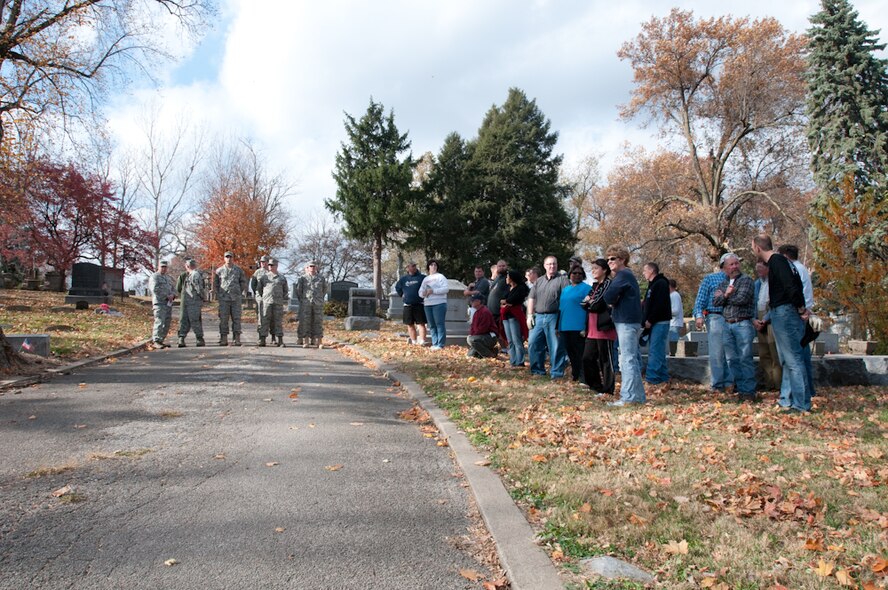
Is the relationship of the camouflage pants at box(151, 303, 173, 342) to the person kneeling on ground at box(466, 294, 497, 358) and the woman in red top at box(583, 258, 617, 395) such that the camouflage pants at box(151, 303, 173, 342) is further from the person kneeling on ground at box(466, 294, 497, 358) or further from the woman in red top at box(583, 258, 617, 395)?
the woman in red top at box(583, 258, 617, 395)

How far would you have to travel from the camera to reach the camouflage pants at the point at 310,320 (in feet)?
51.5

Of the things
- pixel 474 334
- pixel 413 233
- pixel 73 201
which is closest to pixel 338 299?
pixel 413 233

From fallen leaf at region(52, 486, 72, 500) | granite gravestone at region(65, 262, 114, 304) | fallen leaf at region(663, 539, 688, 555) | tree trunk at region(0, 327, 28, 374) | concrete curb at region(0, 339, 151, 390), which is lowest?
fallen leaf at region(663, 539, 688, 555)

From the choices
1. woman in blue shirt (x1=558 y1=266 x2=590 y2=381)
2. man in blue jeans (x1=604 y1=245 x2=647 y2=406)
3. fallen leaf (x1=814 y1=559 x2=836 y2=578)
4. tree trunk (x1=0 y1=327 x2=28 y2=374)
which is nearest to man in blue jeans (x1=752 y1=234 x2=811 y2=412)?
man in blue jeans (x1=604 y1=245 x2=647 y2=406)

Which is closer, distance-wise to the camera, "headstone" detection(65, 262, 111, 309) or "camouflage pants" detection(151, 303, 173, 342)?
"camouflage pants" detection(151, 303, 173, 342)

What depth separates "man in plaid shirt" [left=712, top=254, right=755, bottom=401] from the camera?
25.9 feet

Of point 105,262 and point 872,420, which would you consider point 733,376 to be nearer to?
point 872,420

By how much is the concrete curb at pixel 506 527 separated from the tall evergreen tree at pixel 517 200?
35.5 metres

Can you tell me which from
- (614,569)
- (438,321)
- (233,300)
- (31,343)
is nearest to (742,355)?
(614,569)

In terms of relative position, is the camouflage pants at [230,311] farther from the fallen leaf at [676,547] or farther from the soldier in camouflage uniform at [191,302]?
the fallen leaf at [676,547]

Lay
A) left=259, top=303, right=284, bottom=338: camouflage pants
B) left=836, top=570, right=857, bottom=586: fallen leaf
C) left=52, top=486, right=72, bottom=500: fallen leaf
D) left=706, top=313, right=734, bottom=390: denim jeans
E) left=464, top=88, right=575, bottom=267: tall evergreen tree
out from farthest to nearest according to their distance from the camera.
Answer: left=464, top=88, right=575, bottom=267: tall evergreen tree < left=259, top=303, right=284, bottom=338: camouflage pants < left=706, top=313, right=734, bottom=390: denim jeans < left=52, top=486, right=72, bottom=500: fallen leaf < left=836, top=570, right=857, bottom=586: fallen leaf

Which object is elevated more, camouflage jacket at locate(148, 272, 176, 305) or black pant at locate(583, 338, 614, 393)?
camouflage jacket at locate(148, 272, 176, 305)

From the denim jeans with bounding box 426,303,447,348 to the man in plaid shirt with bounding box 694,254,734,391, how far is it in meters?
6.15

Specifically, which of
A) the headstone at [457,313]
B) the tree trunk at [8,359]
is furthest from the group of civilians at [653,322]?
the tree trunk at [8,359]
